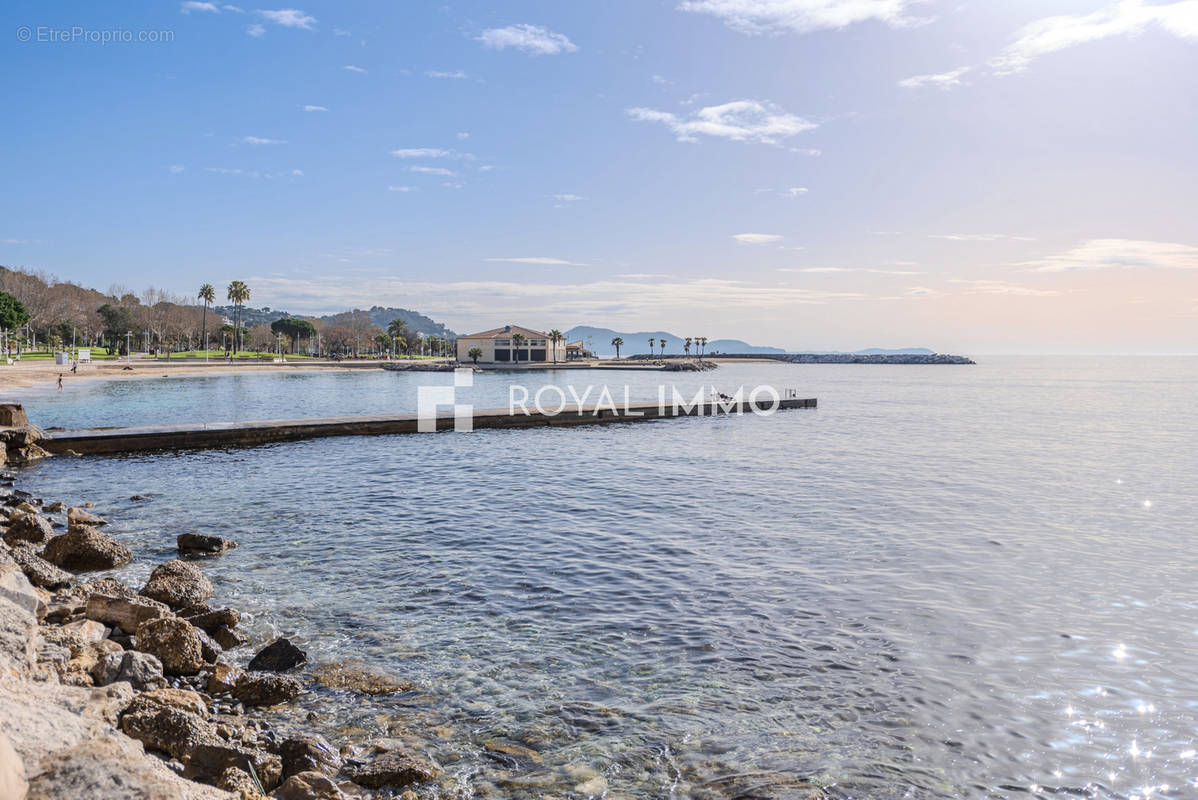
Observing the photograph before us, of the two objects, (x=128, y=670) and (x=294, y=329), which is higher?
A: (x=294, y=329)

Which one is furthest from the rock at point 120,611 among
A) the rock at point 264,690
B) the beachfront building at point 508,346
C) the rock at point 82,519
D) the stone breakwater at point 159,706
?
the beachfront building at point 508,346

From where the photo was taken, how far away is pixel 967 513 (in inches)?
695

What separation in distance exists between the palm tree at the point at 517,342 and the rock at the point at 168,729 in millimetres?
154145

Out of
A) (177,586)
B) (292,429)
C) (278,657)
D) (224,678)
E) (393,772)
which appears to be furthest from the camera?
(292,429)

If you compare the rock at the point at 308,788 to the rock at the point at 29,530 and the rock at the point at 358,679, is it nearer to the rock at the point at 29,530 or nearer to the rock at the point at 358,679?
the rock at the point at 358,679

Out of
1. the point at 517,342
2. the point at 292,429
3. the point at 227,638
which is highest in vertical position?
the point at 517,342

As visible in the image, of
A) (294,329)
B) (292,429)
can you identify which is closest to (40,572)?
(292,429)

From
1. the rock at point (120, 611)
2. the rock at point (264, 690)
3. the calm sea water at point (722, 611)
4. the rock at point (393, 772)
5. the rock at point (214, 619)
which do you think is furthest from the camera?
the rock at point (214, 619)

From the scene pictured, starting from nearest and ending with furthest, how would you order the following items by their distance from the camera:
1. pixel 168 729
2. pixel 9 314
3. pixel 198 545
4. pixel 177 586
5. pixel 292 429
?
pixel 168 729
pixel 177 586
pixel 198 545
pixel 292 429
pixel 9 314

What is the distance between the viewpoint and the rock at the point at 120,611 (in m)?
8.56

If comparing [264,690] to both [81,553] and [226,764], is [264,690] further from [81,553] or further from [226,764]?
[81,553]

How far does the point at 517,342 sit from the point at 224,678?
155 metres

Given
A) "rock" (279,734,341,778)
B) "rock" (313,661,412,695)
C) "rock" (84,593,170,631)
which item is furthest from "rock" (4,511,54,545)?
"rock" (279,734,341,778)

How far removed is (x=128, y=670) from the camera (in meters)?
6.96
